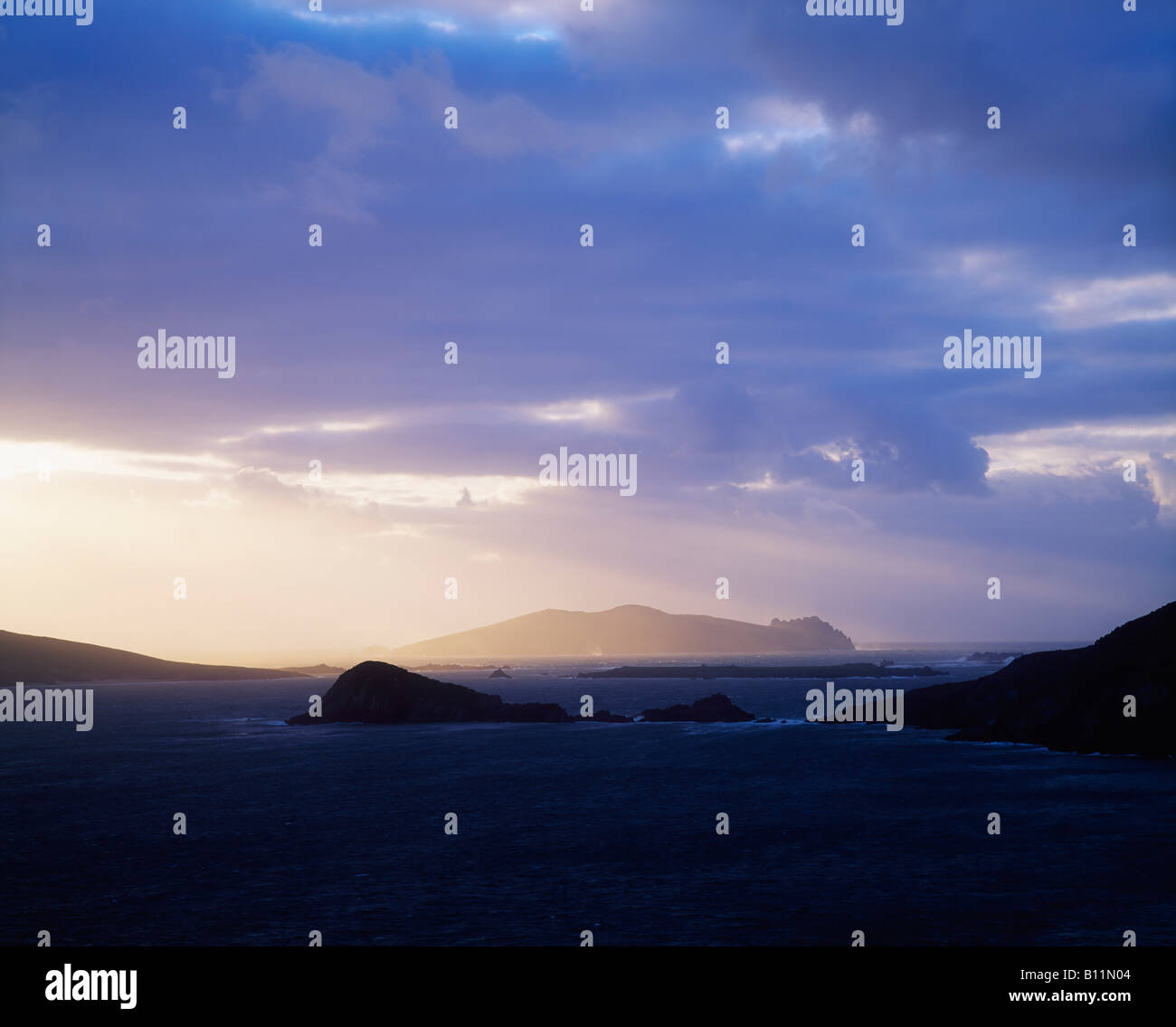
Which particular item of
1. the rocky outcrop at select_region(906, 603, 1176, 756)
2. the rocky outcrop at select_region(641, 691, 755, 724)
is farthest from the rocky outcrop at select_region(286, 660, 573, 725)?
the rocky outcrop at select_region(906, 603, 1176, 756)

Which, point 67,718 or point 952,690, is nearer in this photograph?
point 952,690

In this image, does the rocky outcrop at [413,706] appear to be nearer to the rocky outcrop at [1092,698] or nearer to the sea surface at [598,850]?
the sea surface at [598,850]

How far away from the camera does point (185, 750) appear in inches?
4323

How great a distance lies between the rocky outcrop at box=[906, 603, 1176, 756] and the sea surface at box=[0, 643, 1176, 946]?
4357mm

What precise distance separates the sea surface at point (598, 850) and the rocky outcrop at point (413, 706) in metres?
54.4

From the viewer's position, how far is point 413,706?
524 ft

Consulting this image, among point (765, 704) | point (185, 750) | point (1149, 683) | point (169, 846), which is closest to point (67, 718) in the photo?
point (185, 750)

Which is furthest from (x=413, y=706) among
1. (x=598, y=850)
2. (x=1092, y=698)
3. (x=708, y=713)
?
(x=598, y=850)

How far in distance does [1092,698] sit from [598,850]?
70.1 meters

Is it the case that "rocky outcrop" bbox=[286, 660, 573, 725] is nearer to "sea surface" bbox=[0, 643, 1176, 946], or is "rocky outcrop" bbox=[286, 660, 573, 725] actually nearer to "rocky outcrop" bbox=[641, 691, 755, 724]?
"rocky outcrop" bbox=[641, 691, 755, 724]
